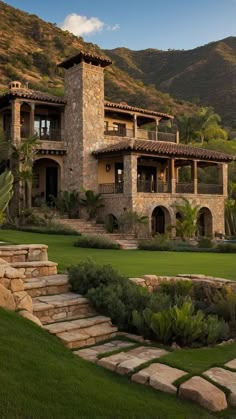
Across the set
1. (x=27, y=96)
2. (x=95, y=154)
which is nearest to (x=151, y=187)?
(x=95, y=154)

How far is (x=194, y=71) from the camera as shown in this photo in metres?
82.2

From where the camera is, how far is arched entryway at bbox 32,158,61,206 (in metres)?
29.9

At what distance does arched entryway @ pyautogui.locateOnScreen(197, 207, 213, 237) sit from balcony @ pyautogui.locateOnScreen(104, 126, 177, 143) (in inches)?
266

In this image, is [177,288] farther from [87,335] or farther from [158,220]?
[158,220]

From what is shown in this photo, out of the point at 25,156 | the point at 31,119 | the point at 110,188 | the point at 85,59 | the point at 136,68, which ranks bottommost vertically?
the point at 110,188

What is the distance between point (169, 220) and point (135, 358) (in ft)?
72.3

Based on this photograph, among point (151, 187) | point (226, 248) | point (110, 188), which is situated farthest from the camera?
point (110, 188)

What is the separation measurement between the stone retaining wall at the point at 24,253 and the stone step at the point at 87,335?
11.2 ft

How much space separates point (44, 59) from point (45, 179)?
107 feet

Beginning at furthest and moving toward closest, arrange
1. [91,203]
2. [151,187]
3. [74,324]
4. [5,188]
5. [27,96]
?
[151,187] → [27,96] → [91,203] → [5,188] → [74,324]

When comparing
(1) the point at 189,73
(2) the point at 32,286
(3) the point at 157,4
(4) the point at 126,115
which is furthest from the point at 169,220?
(1) the point at 189,73

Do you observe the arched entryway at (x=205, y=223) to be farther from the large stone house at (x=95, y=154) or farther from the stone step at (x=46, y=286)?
the stone step at (x=46, y=286)

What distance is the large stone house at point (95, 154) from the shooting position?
85.9 ft

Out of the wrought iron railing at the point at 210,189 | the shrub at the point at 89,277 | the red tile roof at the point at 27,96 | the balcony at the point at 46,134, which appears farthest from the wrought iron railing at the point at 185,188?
the shrub at the point at 89,277
